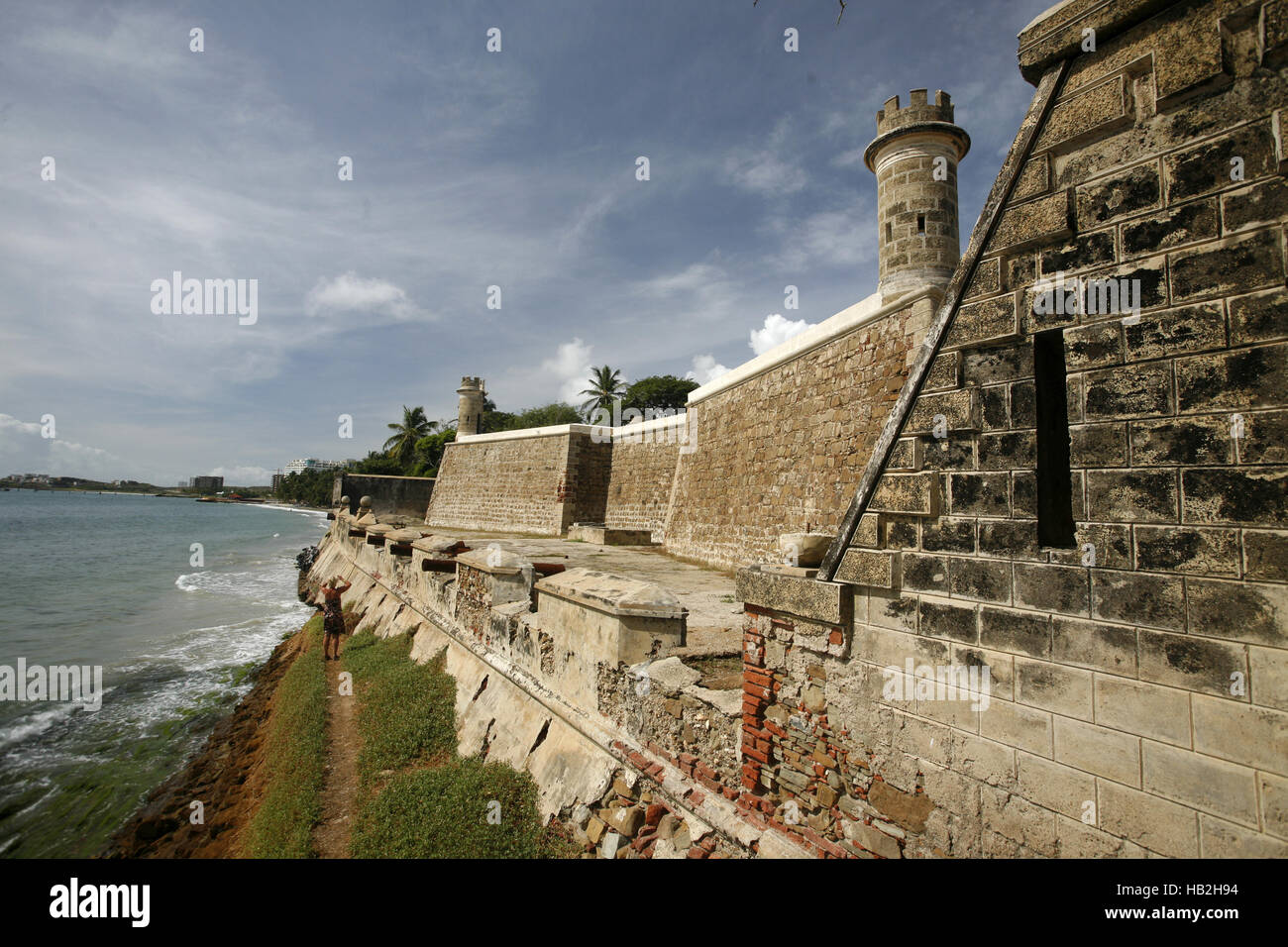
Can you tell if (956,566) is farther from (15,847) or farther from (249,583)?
(249,583)

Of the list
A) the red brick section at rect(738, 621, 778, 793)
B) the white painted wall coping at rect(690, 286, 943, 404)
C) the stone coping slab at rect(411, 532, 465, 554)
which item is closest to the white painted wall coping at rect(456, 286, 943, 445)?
the white painted wall coping at rect(690, 286, 943, 404)

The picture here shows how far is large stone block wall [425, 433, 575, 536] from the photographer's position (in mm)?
22125

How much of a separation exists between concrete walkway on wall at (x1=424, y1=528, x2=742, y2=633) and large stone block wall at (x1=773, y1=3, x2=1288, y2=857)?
122 inches

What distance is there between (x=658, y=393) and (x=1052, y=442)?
166 ft

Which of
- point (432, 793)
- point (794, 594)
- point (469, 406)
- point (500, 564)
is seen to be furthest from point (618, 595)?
point (469, 406)

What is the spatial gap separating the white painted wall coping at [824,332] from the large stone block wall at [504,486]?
9.82 metres

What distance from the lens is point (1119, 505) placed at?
259cm

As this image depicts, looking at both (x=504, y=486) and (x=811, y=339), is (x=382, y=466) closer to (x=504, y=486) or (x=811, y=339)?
(x=504, y=486)

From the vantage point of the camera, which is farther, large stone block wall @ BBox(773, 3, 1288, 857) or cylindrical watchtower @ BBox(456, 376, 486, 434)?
cylindrical watchtower @ BBox(456, 376, 486, 434)

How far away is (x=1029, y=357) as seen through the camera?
2.87m

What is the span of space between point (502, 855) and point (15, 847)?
7309mm

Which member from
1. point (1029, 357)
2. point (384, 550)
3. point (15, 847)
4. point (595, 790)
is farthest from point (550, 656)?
point (384, 550)

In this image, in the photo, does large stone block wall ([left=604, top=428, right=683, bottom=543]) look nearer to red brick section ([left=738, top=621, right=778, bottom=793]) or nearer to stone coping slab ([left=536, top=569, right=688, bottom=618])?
stone coping slab ([left=536, top=569, right=688, bottom=618])

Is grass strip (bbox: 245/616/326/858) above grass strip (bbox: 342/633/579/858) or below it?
below
